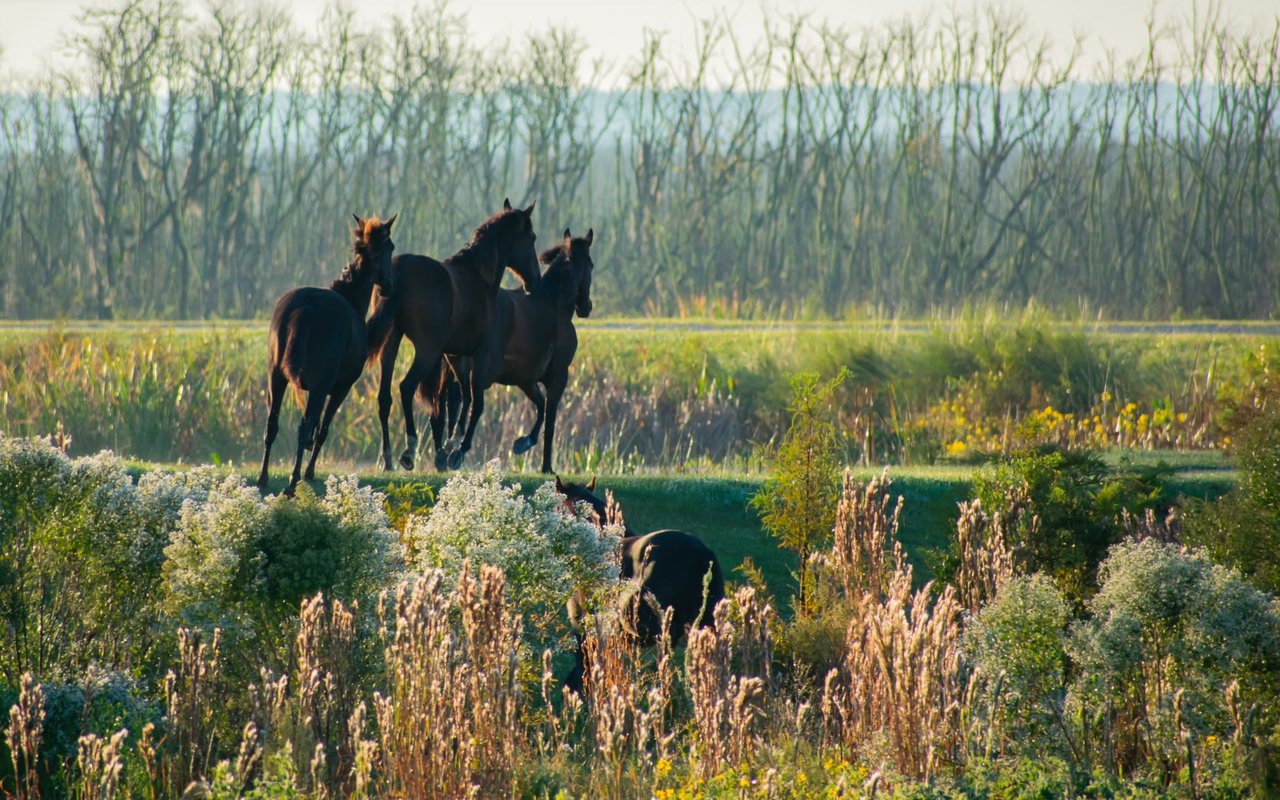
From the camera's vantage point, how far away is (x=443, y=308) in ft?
36.3

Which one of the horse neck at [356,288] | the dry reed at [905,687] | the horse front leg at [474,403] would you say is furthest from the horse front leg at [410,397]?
the dry reed at [905,687]

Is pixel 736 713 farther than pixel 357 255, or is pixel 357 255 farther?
pixel 357 255

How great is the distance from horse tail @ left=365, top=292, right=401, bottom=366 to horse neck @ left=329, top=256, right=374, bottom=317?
28cm

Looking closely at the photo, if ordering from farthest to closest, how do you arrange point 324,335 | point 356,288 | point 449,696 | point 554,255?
1. point 554,255
2. point 356,288
3. point 324,335
4. point 449,696

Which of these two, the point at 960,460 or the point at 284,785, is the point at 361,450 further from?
the point at 284,785

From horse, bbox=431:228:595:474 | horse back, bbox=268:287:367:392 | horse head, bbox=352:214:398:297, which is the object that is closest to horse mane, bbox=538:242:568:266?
horse, bbox=431:228:595:474

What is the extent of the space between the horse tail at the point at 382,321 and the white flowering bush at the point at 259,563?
13.9ft

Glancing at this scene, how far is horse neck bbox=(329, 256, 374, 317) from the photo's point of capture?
34.1 feet

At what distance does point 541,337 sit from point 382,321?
1735 millimetres

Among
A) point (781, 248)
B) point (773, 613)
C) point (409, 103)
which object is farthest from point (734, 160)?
point (773, 613)

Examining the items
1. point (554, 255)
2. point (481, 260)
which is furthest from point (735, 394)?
point (481, 260)

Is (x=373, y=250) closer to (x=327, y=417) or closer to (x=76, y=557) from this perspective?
(x=327, y=417)

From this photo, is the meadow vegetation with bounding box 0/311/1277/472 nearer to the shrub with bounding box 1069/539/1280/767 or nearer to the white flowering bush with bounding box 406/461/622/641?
the white flowering bush with bounding box 406/461/622/641

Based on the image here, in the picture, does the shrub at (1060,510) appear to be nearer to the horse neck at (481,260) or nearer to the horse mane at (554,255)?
the horse neck at (481,260)
